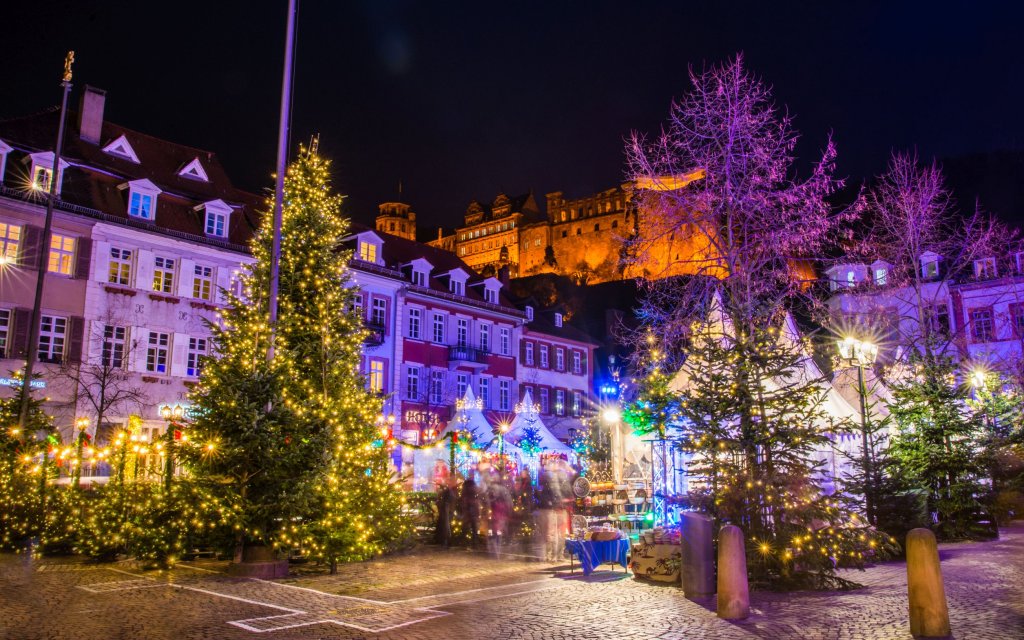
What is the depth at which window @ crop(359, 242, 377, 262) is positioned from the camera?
125 feet

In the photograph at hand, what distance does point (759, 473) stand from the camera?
11.9 meters

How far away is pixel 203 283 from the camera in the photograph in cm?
3069

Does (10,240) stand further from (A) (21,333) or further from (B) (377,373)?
(B) (377,373)

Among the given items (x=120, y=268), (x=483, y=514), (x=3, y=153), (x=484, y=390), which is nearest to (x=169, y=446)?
(x=483, y=514)

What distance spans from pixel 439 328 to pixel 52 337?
19722mm

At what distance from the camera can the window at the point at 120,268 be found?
28.0 m

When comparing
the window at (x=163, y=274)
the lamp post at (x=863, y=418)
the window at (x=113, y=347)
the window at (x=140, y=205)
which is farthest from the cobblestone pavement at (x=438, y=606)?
the window at (x=140, y=205)

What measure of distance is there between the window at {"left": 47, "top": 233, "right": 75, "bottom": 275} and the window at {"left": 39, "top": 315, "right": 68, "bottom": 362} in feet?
5.67

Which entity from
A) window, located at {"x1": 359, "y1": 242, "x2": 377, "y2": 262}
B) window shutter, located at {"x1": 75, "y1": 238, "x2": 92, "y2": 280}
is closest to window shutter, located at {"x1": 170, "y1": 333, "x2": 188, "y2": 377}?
window shutter, located at {"x1": 75, "y1": 238, "x2": 92, "y2": 280}

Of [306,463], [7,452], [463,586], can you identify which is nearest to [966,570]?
[463,586]

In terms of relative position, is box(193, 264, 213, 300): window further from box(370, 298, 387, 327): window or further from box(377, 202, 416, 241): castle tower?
box(377, 202, 416, 241): castle tower

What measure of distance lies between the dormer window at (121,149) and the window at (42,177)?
3727 mm

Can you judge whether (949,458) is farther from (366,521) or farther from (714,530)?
(366,521)

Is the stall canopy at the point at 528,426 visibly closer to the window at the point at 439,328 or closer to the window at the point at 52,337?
the window at the point at 439,328
